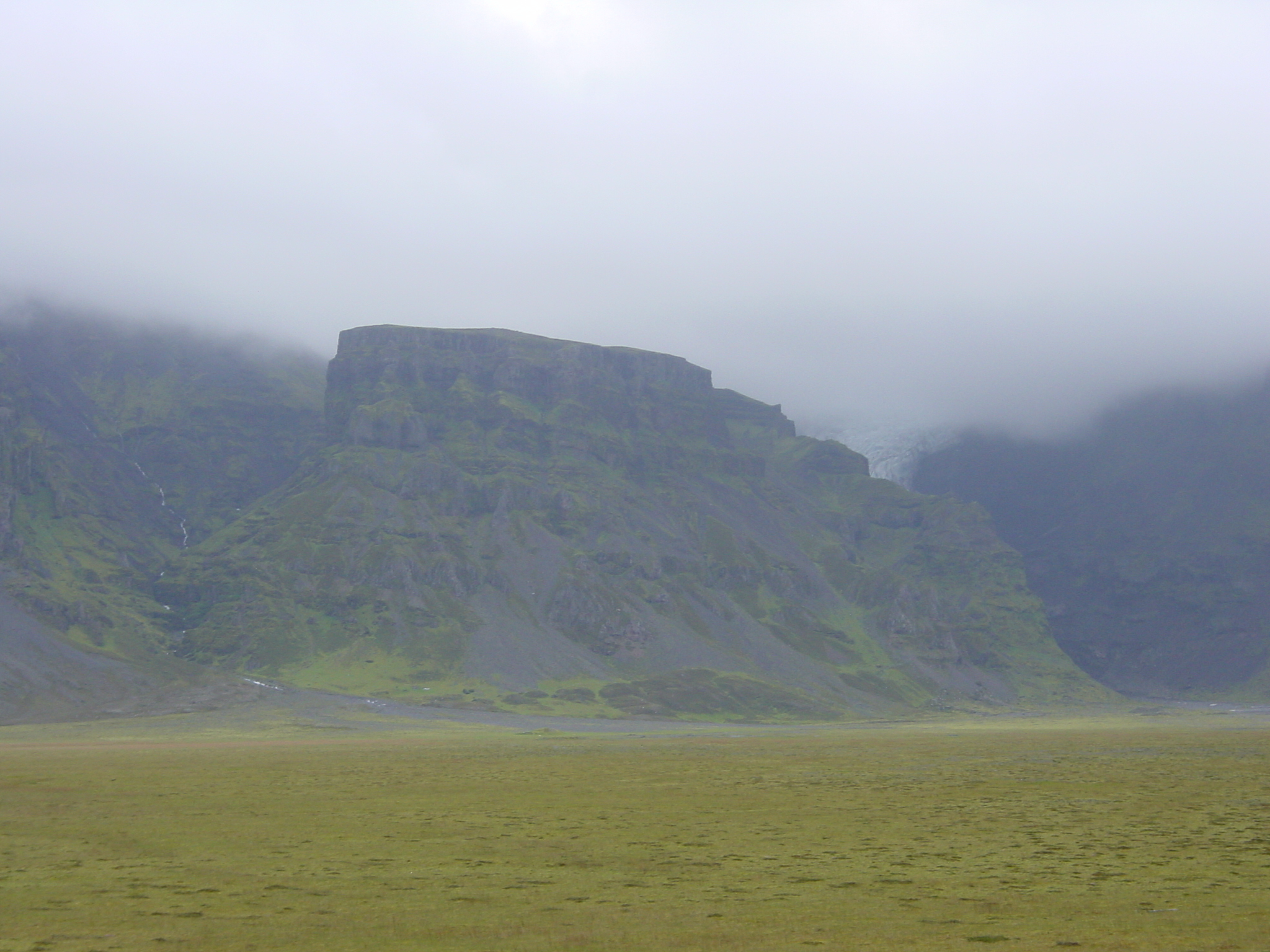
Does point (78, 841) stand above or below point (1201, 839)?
below

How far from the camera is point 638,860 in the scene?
5631 cm

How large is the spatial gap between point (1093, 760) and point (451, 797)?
250 ft

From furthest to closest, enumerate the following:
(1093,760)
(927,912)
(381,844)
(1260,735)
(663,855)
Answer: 1. (1260,735)
2. (1093,760)
3. (381,844)
4. (663,855)
5. (927,912)

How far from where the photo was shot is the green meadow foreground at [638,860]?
130 feet

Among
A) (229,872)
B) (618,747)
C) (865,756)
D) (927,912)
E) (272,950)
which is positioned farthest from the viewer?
(618,747)

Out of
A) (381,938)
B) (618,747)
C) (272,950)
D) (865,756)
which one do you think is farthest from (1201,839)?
(618,747)

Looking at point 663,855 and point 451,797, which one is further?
point 451,797

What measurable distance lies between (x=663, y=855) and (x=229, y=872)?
20.8m

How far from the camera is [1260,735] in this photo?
19038 centimetres

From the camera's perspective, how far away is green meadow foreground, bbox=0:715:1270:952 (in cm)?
3975

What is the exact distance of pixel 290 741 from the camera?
7515 inches

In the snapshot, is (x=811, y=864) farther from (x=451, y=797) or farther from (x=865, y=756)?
(x=865, y=756)

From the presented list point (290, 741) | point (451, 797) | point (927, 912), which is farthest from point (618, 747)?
point (927, 912)

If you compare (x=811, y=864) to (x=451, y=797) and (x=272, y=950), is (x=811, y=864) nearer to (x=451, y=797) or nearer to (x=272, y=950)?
(x=272, y=950)
